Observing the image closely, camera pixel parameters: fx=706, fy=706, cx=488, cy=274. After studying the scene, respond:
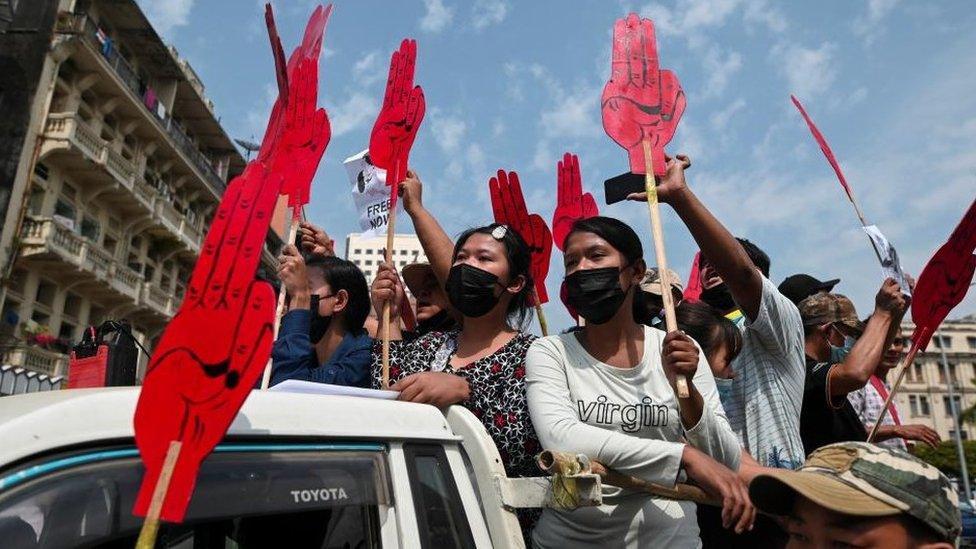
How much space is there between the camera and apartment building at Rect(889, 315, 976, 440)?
58.0m

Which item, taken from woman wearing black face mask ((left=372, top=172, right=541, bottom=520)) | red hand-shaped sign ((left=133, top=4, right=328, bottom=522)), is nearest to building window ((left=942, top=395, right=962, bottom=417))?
woman wearing black face mask ((left=372, top=172, right=541, bottom=520))

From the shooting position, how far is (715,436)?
5.85 feet

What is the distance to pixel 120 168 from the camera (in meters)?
21.6

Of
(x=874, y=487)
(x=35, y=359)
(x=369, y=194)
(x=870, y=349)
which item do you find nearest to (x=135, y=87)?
(x=35, y=359)

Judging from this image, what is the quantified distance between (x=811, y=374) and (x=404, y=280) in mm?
1941

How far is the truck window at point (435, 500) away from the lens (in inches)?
55.7

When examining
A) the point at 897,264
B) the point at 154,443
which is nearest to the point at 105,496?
the point at 154,443

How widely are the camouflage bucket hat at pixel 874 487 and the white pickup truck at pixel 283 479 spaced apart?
427 millimetres

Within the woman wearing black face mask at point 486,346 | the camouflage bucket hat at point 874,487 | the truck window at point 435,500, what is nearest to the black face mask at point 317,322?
the woman wearing black face mask at point 486,346

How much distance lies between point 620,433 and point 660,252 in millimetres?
583

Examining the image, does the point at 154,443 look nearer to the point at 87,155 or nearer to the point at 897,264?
the point at 897,264

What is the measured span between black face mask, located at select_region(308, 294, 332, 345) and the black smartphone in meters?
1.25

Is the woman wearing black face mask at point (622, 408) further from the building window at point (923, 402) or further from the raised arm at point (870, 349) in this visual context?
the building window at point (923, 402)

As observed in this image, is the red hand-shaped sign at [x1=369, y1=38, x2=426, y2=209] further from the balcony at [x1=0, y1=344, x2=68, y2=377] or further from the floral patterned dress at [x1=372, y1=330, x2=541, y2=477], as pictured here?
the balcony at [x1=0, y1=344, x2=68, y2=377]
